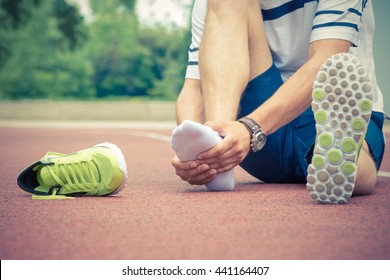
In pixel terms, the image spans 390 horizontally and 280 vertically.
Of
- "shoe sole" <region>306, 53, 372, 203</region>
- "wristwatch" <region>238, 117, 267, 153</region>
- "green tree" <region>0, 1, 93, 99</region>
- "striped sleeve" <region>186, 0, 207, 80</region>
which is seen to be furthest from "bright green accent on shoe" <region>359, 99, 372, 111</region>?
"green tree" <region>0, 1, 93, 99</region>

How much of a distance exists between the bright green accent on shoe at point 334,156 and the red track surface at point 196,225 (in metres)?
0.19

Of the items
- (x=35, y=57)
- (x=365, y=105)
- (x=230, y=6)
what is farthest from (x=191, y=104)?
(x=35, y=57)

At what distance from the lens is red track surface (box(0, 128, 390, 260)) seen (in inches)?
80.9

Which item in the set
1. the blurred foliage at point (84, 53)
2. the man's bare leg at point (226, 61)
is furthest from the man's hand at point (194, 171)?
the blurred foliage at point (84, 53)

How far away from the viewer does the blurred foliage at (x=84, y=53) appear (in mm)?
24625

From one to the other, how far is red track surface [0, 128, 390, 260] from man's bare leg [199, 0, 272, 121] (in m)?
0.41

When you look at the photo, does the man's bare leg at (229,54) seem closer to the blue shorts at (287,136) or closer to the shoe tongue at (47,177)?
the blue shorts at (287,136)

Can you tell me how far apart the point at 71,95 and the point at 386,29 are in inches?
840

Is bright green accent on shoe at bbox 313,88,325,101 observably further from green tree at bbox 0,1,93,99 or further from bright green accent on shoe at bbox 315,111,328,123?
green tree at bbox 0,1,93,99

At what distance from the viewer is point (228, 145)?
294 cm

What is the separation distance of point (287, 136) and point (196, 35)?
71 cm

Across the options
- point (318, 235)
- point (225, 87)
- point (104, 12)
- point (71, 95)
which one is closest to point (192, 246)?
point (318, 235)

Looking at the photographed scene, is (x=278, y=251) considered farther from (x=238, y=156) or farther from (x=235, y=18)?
(x=235, y=18)

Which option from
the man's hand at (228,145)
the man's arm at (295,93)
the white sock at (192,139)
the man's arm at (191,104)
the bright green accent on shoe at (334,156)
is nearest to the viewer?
the bright green accent on shoe at (334,156)
